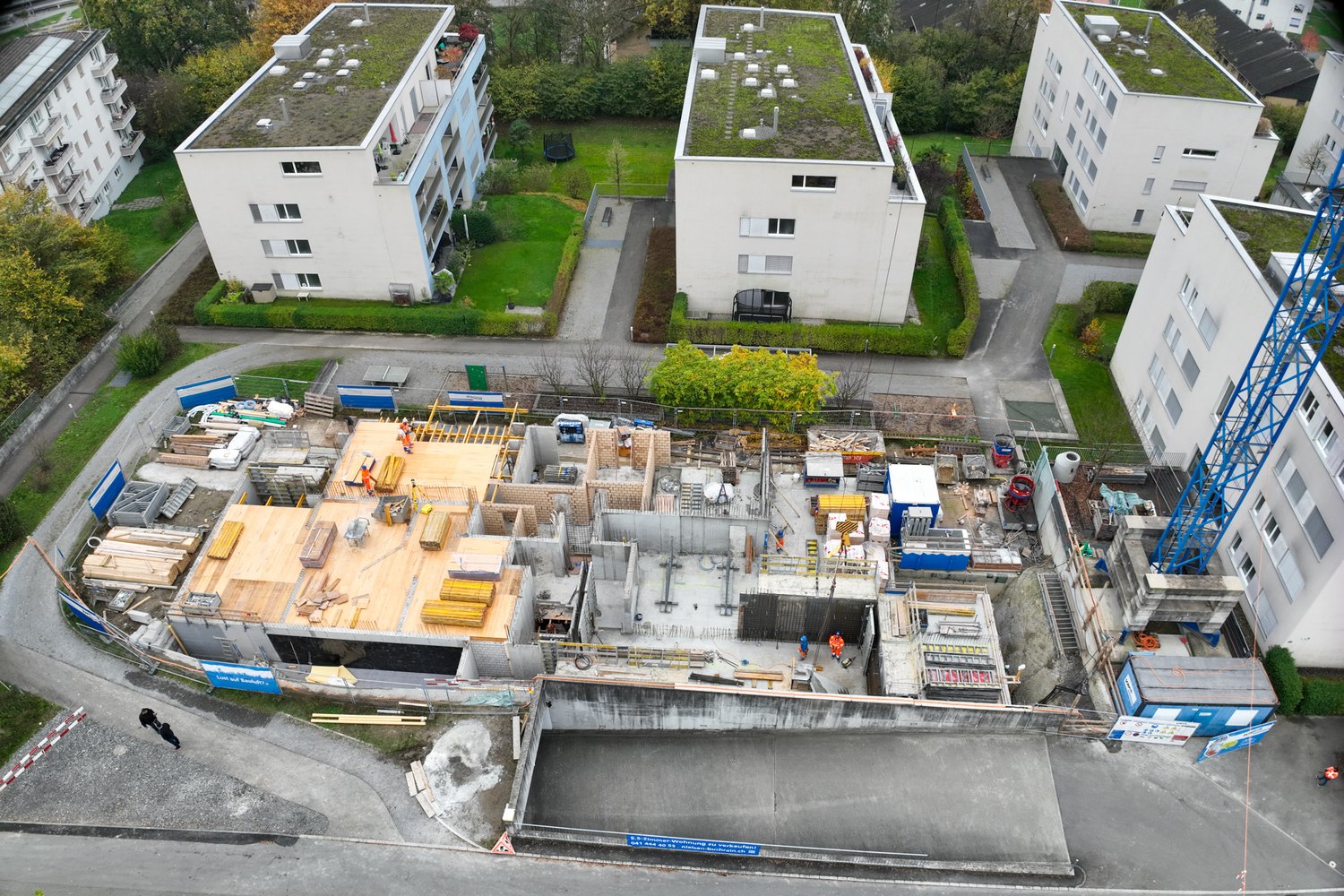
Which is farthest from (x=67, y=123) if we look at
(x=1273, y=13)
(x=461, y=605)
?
(x=1273, y=13)

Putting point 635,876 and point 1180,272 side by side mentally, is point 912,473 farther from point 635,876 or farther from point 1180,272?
point 635,876

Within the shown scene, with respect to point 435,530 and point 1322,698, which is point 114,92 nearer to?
point 435,530

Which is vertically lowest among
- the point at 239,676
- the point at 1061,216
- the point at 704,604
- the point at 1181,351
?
the point at 704,604

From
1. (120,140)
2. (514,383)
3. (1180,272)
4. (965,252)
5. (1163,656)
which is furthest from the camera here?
(120,140)

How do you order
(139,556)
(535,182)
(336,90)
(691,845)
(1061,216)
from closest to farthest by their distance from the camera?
(691,845), (139,556), (336,90), (1061,216), (535,182)

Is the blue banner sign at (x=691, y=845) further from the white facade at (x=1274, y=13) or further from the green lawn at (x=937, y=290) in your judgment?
the white facade at (x=1274, y=13)

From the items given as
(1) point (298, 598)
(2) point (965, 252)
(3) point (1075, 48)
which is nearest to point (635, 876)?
(1) point (298, 598)
